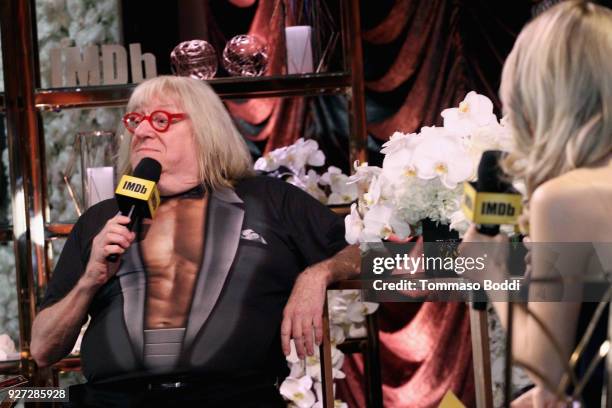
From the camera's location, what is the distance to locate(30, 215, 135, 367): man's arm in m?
2.41

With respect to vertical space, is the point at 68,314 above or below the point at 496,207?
A: below

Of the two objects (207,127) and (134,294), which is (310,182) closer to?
(207,127)

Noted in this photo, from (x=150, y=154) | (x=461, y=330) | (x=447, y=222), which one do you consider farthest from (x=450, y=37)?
(x=447, y=222)

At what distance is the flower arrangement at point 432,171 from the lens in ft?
6.45

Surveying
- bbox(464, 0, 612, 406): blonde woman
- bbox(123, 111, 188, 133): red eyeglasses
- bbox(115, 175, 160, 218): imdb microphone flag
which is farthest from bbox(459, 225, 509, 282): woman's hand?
bbox(123, 111, 188, 133): red eyeglasses

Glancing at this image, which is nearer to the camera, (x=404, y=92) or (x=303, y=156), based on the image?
(x=303, y=156)

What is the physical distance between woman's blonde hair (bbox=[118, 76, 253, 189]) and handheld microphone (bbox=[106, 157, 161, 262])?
0.32 metres

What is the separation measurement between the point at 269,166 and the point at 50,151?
1.08 metres

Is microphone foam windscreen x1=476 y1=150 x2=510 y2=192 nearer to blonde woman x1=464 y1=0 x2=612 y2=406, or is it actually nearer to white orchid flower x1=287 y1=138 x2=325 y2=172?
blonde woman x1=464 y1=0 x2=612 y2=406

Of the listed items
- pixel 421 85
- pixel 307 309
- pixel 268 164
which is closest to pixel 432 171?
pixel 307 309

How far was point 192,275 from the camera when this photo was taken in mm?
2498

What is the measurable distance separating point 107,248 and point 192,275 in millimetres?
329

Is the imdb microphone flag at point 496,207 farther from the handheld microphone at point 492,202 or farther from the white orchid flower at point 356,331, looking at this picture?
the white orchid flower at point 356,331

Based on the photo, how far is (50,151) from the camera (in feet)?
12.2
